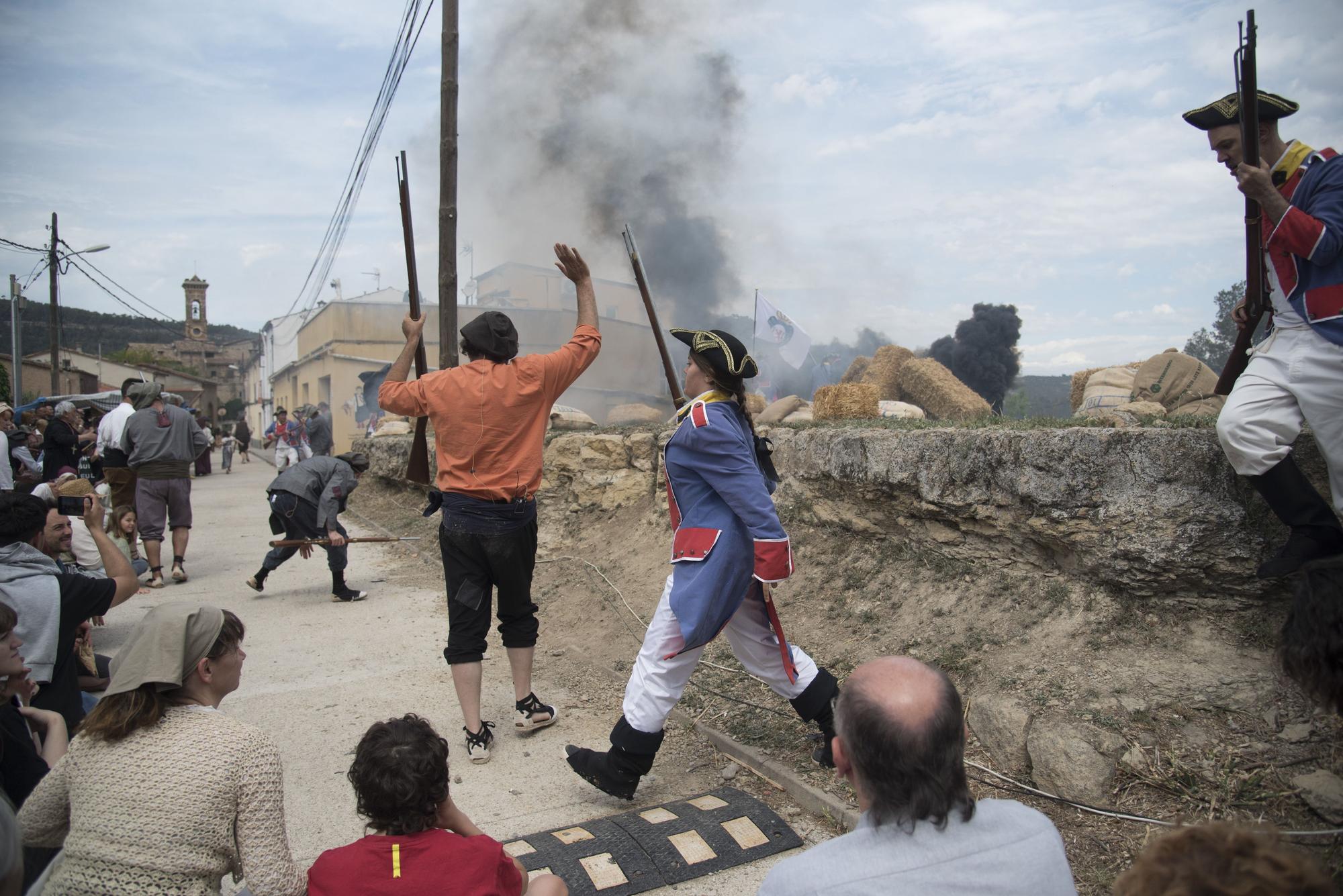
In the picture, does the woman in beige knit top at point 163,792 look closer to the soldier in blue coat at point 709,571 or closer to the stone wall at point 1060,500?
the soldier in blue coat at point 709,571

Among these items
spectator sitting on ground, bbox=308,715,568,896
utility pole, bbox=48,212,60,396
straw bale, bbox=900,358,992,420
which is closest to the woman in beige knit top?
spectator sitting on ground, bbox=308,715,568,896

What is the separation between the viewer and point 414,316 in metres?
4.67

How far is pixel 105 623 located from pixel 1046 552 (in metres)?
6.39

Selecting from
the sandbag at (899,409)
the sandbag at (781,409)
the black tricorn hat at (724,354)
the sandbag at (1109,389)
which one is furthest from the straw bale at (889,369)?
the black tricorn hat at (724,354)

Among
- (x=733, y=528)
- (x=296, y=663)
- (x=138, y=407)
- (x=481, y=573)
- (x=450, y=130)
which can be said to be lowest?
(x=296, y=663)

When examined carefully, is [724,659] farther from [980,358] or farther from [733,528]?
[980,358]

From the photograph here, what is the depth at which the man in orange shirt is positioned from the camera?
154 inches

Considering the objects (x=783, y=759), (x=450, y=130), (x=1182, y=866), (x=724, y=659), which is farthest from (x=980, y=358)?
(x=1182, y=866)

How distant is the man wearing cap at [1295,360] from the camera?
2.80m

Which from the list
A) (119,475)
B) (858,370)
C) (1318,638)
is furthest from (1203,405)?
(858,370)

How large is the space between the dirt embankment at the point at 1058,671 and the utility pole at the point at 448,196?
4.39 meters

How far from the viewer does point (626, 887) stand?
2814mm

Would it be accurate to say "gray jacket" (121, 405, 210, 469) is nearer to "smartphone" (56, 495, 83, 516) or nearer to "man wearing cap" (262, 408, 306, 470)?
"smartphone" (56, 495, 83, 516)

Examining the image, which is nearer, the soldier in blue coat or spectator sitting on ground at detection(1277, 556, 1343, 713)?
spectator sitting on ground at detection(1277, 556, 1343, 713)
